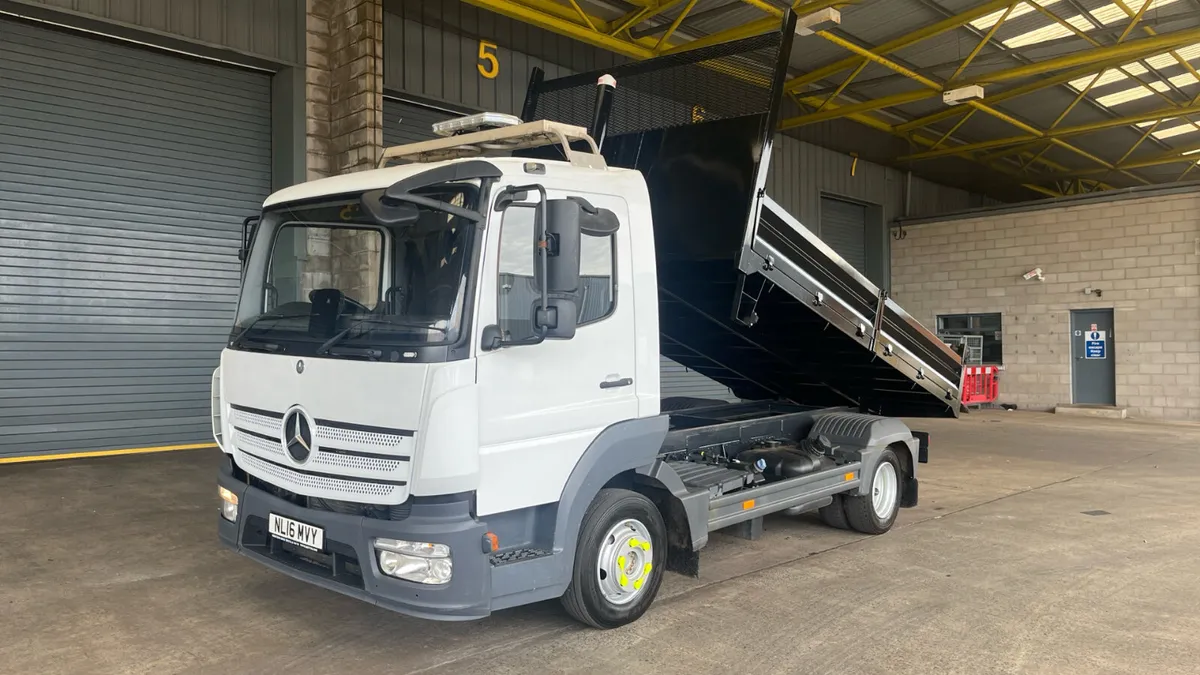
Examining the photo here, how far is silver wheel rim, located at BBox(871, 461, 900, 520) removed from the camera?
642 centimetres

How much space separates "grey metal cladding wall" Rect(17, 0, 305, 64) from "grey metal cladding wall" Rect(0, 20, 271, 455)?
699 millimetres

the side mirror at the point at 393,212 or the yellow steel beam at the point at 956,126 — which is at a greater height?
the yellow steel beam at the point at 956,126

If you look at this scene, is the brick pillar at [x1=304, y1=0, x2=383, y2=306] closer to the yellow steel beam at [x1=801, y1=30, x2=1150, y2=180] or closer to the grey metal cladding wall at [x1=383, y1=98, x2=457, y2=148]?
the grey metal cladding wall at [x1=383, y1=98, x2=457, y2=148]

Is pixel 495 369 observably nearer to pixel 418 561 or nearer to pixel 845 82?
pixel 418 561

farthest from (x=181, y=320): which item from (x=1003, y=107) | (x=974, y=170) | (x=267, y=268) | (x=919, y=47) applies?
(x=974, y=170)

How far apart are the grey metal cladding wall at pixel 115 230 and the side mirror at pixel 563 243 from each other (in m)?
8.30

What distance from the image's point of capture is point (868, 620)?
4453 millimetres

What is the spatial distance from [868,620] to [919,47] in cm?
1268

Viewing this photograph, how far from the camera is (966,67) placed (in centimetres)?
1489

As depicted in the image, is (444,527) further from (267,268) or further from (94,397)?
(94,397)

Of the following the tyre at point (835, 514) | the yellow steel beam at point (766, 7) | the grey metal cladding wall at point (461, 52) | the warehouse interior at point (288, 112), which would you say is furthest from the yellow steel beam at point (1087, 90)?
the tyre at point (835, 514)

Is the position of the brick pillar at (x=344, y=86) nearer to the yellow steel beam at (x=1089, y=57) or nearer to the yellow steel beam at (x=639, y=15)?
the yellow steel beam at (x=639, y=15)

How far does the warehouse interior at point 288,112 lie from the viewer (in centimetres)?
912

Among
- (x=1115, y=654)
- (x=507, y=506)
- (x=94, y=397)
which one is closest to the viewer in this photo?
(x=507, y=506)
